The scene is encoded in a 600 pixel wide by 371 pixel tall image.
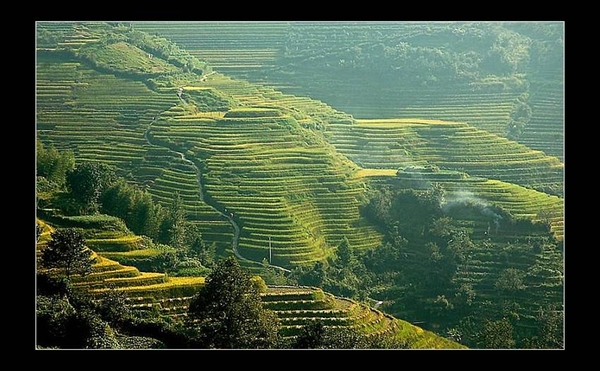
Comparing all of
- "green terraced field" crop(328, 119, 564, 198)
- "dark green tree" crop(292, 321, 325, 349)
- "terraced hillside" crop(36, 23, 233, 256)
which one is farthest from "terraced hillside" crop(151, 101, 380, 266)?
"dark green tree" crop(292, 321, 325, 349)

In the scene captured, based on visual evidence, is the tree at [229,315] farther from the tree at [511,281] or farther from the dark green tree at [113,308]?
the tree at [511,281]

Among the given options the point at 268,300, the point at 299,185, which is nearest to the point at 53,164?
the point at 299,185

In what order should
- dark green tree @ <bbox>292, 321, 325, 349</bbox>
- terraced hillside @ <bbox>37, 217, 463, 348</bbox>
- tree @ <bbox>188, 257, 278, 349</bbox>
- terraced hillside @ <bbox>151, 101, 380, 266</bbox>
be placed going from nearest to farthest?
tree @ <bbox>188, 257, 278, 349</bbox> < dark green tree @ <bbox>292, 321, 325, 349</bbox> < terraced hillside @ <bbox>37, 217, 463, 348</bbox> < terraced hillside @ <bbox>151, 101, 380, 266</bbox>

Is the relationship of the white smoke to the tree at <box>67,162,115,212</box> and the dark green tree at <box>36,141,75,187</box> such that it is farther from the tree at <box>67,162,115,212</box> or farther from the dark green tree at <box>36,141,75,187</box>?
the dark green tree at <box>36,141,75,187</box>

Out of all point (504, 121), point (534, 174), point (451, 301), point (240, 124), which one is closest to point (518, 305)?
point (451, 301)

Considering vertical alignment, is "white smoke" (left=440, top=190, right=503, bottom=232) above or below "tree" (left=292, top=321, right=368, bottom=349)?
above

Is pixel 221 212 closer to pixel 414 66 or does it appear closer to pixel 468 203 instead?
pixel 468 203

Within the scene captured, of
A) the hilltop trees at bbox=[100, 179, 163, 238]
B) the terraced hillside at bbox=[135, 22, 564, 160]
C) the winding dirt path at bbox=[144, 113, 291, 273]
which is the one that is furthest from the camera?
the terraced hillside at bbox=[135, 22, 564, 160]
